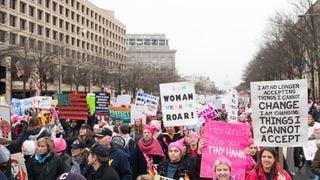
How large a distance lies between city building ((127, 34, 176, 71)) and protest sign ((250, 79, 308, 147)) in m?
147

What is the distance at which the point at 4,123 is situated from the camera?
23.3 feet

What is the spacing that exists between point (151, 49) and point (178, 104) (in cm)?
16379

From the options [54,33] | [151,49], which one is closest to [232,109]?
[54,33]

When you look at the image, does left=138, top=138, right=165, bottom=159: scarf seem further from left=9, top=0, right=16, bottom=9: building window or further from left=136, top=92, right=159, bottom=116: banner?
left=9, top=0, right=16, bottom=9: building window

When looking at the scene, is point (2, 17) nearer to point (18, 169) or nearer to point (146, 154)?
point (146, 154)

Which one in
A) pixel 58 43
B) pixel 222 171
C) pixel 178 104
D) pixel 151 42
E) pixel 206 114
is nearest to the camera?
pixel 222 171

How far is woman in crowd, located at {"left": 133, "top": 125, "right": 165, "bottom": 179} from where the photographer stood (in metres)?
7.73

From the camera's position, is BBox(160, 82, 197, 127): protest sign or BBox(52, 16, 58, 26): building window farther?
BBox(52, 16, 58, 26): building window

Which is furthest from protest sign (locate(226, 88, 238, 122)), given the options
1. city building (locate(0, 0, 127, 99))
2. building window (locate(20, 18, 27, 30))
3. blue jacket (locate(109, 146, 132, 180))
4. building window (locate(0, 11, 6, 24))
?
building window (locate(20, 18, 27, 30))

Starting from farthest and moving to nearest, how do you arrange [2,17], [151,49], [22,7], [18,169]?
[151,49]
[22,7]
[2,17]
[18,169]

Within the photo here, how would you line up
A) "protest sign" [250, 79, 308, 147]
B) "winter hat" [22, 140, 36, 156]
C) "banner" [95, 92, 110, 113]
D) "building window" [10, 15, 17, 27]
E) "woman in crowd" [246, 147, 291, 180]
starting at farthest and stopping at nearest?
"building window" [10, 15, 17, 27] → "banner" [95, 92, 110, 113] → "winter hat" [22, 140, 36, 156] → "protest sign" [250, 79, 308, 147] → "woman in crowd" [246, 147, 291, 180]

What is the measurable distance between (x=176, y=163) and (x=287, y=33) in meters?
44.5

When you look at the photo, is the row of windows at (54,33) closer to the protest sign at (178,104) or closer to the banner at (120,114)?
the banner at (120,114)

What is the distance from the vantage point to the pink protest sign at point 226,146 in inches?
249
